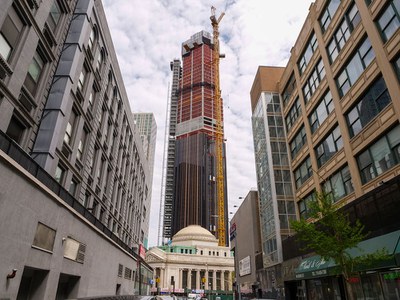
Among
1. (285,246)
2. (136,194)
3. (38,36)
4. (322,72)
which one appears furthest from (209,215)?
(38,36)

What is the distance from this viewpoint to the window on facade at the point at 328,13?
24.1 meters

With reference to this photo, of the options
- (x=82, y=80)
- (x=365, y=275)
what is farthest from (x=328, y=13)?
(x=82, y=80)

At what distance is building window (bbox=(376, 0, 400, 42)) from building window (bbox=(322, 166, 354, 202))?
9.41 m

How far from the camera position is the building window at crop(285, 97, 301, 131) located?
3322 cm

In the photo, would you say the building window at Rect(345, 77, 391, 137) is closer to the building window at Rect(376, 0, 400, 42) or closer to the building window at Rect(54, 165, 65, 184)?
the building window at Rect(376, 0, 400, 42)

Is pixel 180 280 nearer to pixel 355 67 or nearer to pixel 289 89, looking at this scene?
pixel 289 89

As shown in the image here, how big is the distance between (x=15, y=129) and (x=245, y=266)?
1842 inches

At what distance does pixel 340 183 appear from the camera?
23078 mm

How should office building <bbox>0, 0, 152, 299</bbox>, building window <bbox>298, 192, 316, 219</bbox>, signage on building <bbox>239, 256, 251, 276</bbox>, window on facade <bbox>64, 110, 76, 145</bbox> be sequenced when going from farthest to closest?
signage on building <bbox>239, 256, 251, 276</bbox> → building window <bbox>298, 192, 316, 219</bbox> → window on facade <bbox>64, 110, 76, 145</bbox> → office building <bbox>0, 0, 152, 299</bbox>

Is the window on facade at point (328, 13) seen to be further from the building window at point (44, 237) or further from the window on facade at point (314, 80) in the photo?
the building window at point (44, 237)

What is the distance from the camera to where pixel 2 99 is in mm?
14133

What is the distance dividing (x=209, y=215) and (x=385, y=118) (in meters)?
144

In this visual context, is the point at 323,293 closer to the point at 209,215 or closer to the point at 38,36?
the point at 38,36

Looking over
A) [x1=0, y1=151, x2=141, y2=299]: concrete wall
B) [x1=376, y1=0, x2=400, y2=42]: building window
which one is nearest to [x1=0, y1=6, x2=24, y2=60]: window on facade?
[x1=0, y1=151, x2=141, y2=299]: concrete wall
